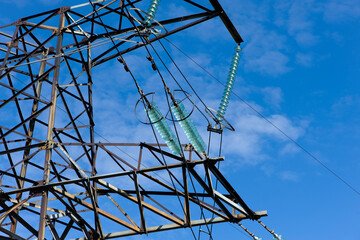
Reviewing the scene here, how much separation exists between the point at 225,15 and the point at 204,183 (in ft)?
16.7

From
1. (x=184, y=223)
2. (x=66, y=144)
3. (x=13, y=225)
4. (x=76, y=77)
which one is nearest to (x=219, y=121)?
(x=184, y=223)

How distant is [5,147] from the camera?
18.2 meters

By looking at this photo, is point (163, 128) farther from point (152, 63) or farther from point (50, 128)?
point (50, 128)

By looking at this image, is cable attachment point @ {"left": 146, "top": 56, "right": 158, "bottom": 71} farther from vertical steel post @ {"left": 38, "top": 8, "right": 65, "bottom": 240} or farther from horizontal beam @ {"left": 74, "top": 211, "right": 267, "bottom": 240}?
horizontal beam @ {"left": 74, "top": 211, "right": 267, "bottom": 240}

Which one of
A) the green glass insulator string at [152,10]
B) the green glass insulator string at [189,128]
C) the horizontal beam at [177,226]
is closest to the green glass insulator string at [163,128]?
the green glass insulator string at [189,128]

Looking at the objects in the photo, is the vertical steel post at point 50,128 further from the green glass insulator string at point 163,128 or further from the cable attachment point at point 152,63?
the cable attachment point at point 152,63

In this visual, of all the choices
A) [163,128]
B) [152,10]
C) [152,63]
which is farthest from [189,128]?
[152,10]

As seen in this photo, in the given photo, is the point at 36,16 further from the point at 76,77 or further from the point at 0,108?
the point at 0,108

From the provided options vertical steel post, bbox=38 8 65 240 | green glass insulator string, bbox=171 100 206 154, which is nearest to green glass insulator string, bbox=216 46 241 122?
green glass insulator string, bbox=171 100 206 154

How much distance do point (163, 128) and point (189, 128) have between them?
2.19ft

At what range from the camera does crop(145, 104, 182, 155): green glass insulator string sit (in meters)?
15.5

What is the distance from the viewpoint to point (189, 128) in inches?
606

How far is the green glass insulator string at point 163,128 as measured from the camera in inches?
609

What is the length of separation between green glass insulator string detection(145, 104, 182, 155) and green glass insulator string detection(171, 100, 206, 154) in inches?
14.4
